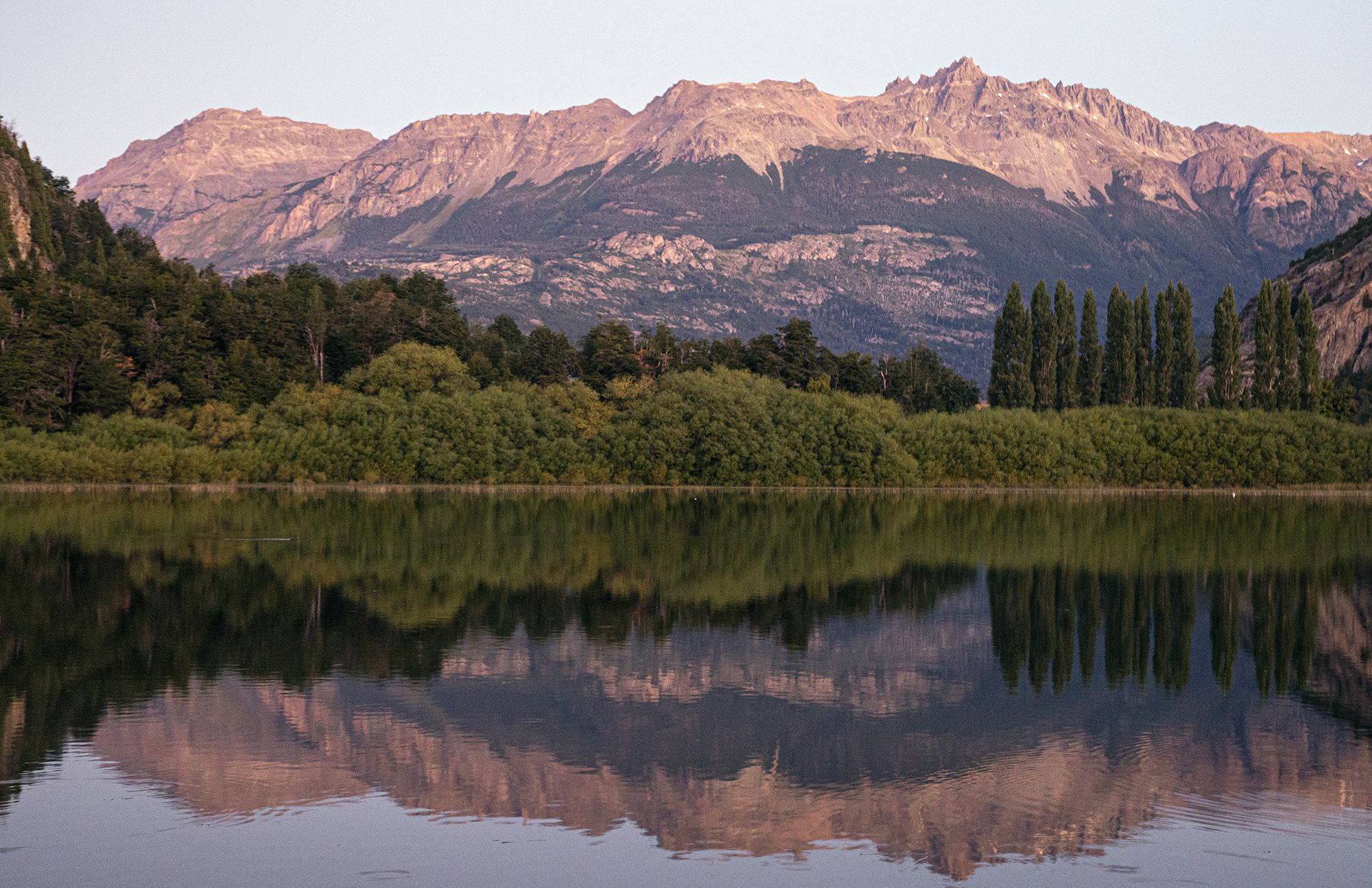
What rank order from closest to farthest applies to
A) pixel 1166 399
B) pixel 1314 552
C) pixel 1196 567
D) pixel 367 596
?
pixel 367 596 < pixel 1196 567 < pixel 1314 552 < pixel 1166 399

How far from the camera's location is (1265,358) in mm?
147625

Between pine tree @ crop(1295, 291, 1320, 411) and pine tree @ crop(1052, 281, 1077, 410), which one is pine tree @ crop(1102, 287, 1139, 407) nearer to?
pine tree @ crop(1052, 281, 1077, 410)

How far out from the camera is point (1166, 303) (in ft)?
504

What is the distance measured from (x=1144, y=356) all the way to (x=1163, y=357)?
2929 millimetres

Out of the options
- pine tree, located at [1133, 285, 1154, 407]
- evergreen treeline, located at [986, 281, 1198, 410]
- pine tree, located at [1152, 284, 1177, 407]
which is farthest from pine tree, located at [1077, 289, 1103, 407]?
pine tree, located at [1152, 284, 1177, 407]

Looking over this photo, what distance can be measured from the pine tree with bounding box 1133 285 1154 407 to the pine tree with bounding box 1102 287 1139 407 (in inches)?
15.2

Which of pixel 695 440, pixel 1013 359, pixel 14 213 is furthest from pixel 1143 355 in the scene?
pixel 14 213

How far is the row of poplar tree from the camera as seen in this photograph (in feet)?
485

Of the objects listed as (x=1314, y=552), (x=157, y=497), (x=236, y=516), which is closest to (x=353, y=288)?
(x=157, y=497)

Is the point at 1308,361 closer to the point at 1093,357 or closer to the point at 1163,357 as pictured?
the point at 1163,357

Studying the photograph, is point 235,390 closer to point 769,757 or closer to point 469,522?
point 469,522

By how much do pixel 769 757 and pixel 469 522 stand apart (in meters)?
55.7

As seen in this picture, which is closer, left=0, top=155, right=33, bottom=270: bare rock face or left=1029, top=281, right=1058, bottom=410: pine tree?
left=1029, top=281, right=1058, bottom=410: pine tree

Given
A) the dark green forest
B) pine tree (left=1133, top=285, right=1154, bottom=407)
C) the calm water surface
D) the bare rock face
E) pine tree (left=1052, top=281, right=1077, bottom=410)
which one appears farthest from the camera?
the bare rock face
